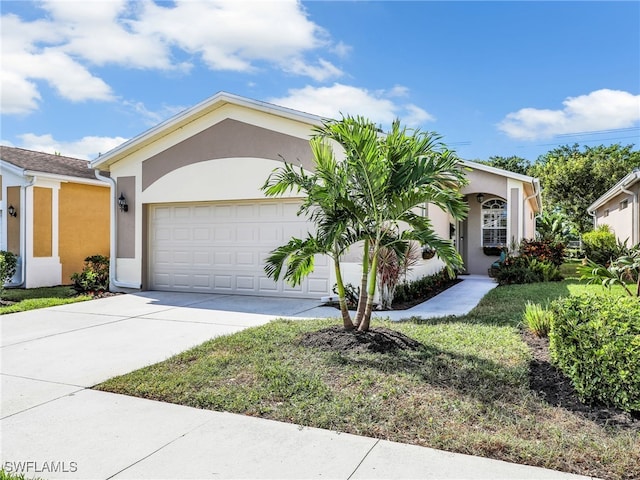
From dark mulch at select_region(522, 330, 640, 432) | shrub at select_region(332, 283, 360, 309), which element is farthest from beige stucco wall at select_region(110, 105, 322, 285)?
dark mulch at select_region(522, 330, 640, 432)

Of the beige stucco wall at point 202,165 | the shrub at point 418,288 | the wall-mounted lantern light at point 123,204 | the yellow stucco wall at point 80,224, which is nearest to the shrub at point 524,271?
the shrub at point 418,288

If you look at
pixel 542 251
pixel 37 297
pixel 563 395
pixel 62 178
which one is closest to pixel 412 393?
pixel 563 395

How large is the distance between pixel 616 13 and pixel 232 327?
40.8ft

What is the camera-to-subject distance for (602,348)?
3859 mm

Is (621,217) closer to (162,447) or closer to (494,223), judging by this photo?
(494,223)

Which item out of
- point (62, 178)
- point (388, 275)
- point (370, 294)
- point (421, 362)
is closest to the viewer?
point (421, 362)

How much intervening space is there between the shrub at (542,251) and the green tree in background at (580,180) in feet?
49.2

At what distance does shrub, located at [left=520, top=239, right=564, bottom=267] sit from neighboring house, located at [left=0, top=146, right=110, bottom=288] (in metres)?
13.5

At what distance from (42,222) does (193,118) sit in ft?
19.5

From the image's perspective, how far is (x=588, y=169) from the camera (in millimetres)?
26953

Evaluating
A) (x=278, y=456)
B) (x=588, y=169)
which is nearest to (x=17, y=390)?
(x=278, y=456)

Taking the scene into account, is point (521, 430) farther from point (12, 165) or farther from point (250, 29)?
point (12, 165)

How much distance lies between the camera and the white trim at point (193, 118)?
31.6 feet

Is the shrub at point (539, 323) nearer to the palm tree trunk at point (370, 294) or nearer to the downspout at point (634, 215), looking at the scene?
the palm tree trunk at point (370, 294)
